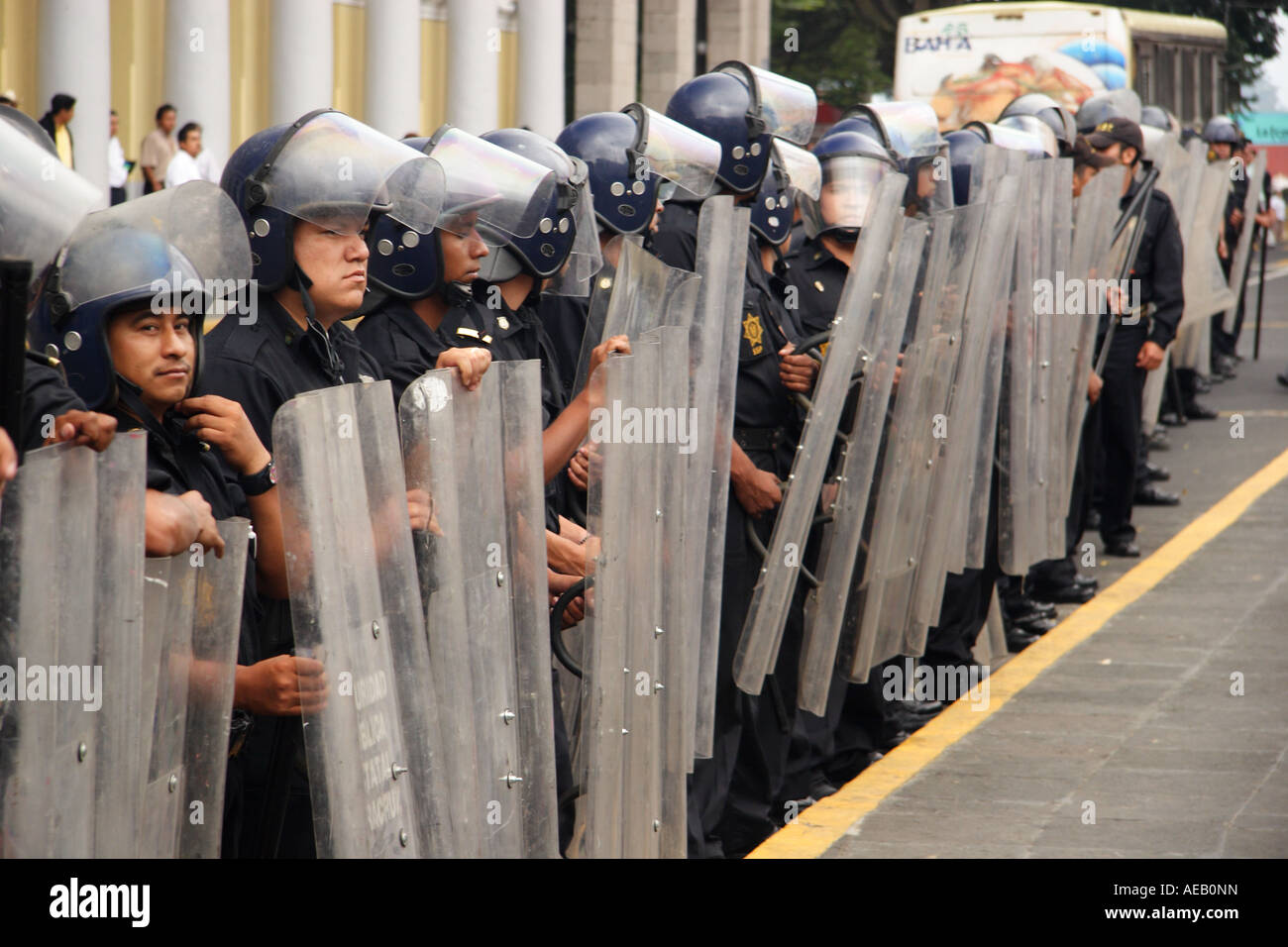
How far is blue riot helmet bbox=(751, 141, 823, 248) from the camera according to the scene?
19.0 ft

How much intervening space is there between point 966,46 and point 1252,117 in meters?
24.8

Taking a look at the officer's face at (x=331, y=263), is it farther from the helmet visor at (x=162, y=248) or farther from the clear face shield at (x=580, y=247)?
the clear face shield at (x=580, y=247)

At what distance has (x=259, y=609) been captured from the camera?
3260 millimetres

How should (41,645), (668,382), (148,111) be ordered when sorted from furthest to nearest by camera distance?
(148,111), (668,382), (41,645)

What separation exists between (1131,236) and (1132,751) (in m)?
3.61

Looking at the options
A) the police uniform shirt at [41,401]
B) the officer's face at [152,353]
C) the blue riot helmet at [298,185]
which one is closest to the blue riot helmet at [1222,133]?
the blue riot helmet at [298,185]

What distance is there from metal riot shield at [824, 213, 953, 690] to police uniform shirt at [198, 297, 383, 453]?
97.9 inches

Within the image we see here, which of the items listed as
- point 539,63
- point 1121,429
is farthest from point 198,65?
point 1121,429

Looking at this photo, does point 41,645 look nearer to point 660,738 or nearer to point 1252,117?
point 660,738

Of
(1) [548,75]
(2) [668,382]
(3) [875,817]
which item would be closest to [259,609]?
(2) [668,382]
